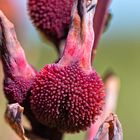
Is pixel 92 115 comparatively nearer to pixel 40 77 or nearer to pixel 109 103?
pixel 40 77

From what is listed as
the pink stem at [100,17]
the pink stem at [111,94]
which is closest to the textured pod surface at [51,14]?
the pink stem at [100,17]

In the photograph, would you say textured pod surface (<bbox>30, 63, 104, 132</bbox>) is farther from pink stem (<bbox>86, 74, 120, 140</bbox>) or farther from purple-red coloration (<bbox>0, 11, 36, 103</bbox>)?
pink stem (<bbox>86, 74, 120, 140</bbox>)

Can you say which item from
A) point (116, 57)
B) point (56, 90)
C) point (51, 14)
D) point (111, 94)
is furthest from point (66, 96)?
point (116, 57)

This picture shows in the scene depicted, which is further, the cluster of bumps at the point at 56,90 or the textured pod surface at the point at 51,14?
the textured pod surface at the point at 51,14

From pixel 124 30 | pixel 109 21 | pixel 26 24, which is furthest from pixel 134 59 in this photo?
pixel 109 21

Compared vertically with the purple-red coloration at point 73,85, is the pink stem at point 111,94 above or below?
below

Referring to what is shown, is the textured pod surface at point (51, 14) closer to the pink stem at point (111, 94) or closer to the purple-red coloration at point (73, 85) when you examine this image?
the purple-red coloration at point (73, 85)
